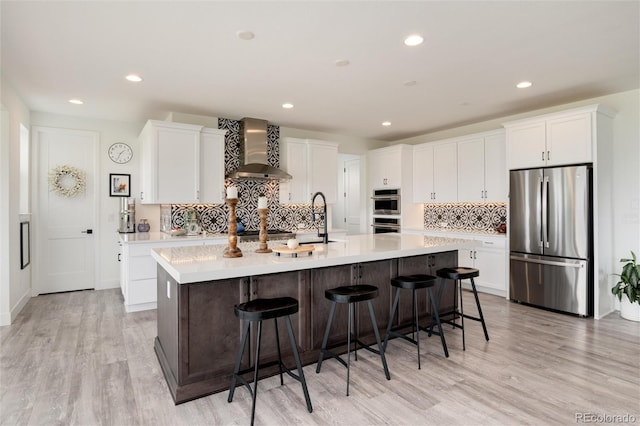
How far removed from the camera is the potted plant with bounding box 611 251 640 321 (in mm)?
3895

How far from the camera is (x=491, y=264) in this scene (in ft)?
17.1

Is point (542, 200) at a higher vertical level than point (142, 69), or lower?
lower

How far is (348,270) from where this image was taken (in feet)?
10.1

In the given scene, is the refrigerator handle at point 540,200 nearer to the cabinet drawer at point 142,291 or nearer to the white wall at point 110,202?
the cabinet drawer at point 142,291

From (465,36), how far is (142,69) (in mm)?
2933

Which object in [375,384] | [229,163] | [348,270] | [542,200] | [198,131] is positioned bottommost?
[375,384]

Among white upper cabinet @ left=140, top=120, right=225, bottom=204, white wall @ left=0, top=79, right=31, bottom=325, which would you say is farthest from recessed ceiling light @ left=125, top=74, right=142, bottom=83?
white wall @ left=0, top=79, right=31, bottom=325

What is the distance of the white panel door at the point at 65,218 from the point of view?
517 cm

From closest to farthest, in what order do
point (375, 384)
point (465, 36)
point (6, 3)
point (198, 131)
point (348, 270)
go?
1. point (6, 3)
2. point (375, 384)
3. point (465, 36)
4. point (348, 270)
5. point (198, 131)

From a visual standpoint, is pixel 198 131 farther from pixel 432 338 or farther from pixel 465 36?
pixel 432 338

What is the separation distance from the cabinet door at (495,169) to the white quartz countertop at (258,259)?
222 centimetres

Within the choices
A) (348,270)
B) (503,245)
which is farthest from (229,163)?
(503,245)

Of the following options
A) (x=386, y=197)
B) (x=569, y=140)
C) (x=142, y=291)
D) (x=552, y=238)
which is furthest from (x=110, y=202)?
(x=569, y=140)

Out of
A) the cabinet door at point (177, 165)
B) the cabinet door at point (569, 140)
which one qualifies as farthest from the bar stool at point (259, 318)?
the cabinet door at point (569, 140)
